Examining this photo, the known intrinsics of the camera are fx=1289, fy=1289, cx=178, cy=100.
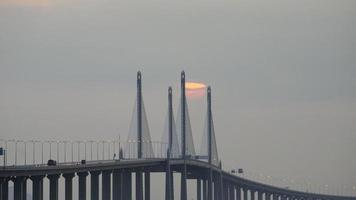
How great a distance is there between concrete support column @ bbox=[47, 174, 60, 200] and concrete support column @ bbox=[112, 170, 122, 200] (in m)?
30.7

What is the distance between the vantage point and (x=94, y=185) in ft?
565

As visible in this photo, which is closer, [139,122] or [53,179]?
[53,179]

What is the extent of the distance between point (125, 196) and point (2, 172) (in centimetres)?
5711

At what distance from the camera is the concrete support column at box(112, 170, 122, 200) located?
184125 mm

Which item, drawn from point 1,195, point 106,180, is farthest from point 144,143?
point 1,195

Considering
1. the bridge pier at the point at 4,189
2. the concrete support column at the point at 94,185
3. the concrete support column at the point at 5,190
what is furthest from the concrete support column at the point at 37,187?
the concrete support column at the point at 94,185

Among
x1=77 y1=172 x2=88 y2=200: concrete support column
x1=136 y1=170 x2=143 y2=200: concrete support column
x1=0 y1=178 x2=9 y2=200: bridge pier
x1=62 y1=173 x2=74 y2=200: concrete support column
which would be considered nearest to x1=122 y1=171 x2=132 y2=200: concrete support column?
x1=136 y1=170 x2=143 y2=200: concrete support column

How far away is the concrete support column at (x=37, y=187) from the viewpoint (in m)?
147

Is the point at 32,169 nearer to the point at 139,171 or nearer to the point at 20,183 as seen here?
the point at 20,183

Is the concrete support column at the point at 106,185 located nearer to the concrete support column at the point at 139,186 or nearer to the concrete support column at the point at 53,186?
the concrete support column at the point at 139,186

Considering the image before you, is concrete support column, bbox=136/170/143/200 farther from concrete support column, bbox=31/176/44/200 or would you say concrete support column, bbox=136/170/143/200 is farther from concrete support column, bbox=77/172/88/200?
concrete support column, bbox=31/176/44/200

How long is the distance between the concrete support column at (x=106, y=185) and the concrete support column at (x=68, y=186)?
20.7m

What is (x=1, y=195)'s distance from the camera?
136m

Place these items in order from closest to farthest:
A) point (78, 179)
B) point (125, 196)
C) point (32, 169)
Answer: point (32, 169)
point (78, 179)
point (125, 196)
